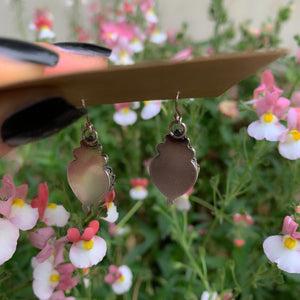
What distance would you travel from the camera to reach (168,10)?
5.18ft

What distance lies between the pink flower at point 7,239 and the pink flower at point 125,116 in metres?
0.26

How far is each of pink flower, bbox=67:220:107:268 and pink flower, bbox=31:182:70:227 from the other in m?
0.05

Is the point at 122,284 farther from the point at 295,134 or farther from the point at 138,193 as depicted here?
the point at 295,134

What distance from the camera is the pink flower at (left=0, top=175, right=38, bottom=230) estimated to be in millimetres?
353

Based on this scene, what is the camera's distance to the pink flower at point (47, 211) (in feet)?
1.30

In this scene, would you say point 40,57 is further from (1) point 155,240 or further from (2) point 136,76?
(1) point 155,240

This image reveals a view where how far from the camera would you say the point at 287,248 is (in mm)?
364

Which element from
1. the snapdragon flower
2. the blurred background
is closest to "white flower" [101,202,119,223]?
the snapdragon flower

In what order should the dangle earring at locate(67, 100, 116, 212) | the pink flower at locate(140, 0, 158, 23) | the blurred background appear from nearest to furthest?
the dangle earring at locate(67, 100, 116, 212)
the pink flower at locate(140, 0, 158, 23)
the blurred background

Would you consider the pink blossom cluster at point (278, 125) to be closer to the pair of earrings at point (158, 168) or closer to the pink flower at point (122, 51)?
the pair of earrings at point (158, 168)

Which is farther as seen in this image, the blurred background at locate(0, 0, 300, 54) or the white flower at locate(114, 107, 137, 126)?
→ the blurred background at locate(0, 0, 300, 54)

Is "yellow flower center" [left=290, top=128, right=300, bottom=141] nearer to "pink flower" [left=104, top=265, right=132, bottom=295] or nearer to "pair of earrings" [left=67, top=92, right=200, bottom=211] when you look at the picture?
"pair of earrings" [left=67, top=92, right=200, bottom=211]

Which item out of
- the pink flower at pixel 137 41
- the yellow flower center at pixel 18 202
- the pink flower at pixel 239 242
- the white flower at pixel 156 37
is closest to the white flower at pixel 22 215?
the yellow flower center at pixel 18 202

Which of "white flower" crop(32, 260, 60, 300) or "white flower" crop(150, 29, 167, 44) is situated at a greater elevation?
"white flower" crop(150, 29, 167, 44)
